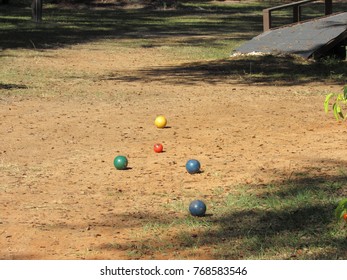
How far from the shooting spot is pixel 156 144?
440 inches

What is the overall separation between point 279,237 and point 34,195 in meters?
2.67

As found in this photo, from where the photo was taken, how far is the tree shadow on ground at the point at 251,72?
1727 centimetres

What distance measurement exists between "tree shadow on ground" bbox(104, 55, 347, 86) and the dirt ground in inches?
12.6

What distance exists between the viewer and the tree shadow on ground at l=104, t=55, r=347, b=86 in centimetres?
1727

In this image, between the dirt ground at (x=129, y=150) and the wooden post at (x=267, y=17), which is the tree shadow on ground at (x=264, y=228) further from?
the wooden post at (x=267, y=17)

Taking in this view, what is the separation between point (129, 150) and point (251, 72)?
7377mm

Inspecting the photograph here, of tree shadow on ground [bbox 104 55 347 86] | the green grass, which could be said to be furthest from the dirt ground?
tree shadow on ground [bbox 104 55 347 86]

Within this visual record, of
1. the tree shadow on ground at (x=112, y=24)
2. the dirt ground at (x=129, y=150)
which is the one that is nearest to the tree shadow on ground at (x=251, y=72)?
the dirt ground at (x=129, y=150)

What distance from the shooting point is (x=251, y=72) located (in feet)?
59.5

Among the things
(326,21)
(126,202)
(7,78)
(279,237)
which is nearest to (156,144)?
(126,202)

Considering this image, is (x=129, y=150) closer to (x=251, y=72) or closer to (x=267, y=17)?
(x=251, y=72)

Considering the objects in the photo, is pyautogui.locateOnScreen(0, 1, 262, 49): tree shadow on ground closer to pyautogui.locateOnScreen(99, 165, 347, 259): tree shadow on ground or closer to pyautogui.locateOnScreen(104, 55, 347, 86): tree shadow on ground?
pyautogui.locateOnScreen(104, 55, 347, 86): tree shadow on ground

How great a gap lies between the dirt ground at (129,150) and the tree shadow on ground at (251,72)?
321 mm

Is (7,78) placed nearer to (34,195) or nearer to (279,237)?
(34,195)
